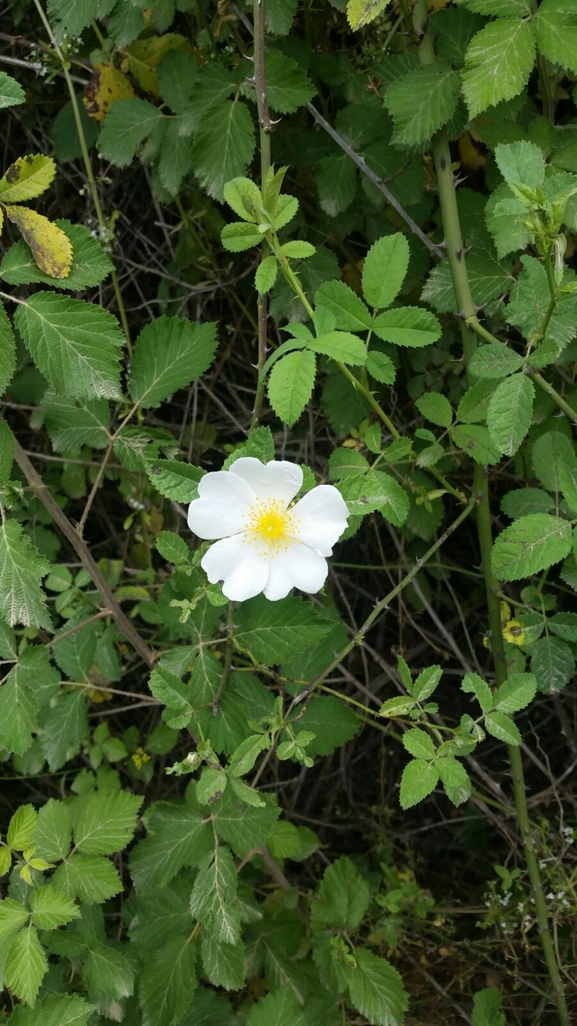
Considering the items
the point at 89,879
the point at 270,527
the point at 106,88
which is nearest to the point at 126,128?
the point at 106,88

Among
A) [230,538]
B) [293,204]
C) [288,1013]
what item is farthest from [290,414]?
[288,1013]

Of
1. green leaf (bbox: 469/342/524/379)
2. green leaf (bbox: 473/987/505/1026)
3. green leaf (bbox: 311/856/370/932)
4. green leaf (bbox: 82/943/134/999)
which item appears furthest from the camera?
green leaf (bbox: 311/856/370/932)

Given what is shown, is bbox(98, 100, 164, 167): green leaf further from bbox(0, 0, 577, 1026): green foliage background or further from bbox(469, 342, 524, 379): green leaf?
bbox(469, 342, 524, 379): green leaf

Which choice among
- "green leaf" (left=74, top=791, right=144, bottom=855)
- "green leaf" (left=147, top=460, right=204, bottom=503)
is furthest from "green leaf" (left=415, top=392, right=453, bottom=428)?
"green leaf" (left=74, top=791, right=144, bottom=855)

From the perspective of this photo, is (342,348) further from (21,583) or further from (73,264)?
(21,583)

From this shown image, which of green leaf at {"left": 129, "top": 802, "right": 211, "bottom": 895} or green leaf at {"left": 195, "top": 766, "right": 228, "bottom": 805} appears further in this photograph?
green leaf at {"left": 129, "top": 802, "right": 211, "bottom": 895}
